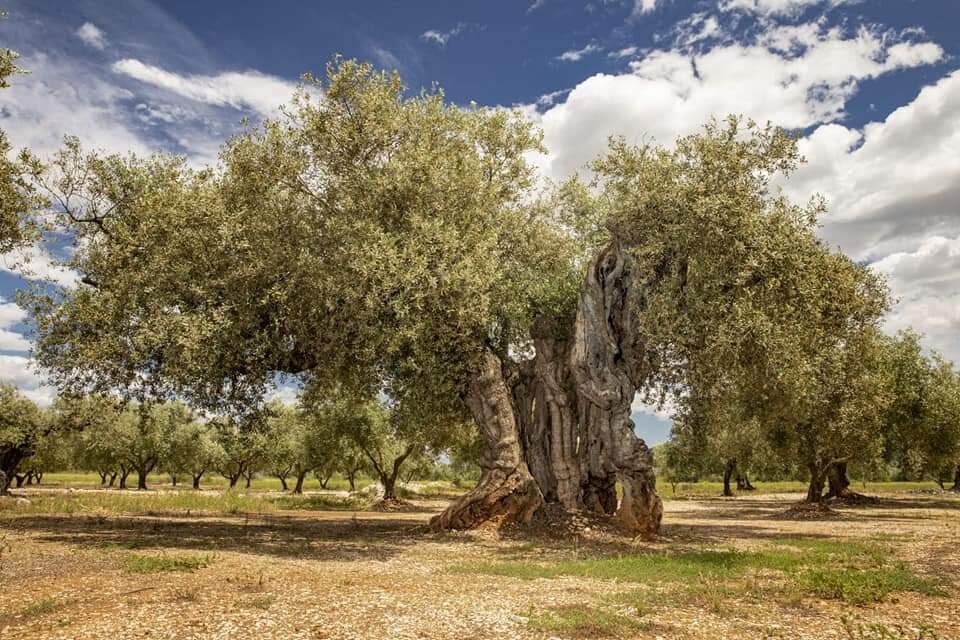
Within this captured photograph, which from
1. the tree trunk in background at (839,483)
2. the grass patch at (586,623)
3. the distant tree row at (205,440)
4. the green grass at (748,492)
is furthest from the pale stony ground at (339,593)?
the green grass at (748,492)

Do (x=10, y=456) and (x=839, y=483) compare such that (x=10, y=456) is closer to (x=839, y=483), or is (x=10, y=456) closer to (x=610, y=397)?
(x=610, y=397)

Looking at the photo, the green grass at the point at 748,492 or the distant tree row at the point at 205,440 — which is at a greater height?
the distant tree row at the point at 205,440

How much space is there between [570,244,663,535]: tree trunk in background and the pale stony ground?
221 cm

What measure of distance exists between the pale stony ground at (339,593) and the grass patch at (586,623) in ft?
0.94

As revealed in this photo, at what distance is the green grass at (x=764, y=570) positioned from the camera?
1609 centimetres

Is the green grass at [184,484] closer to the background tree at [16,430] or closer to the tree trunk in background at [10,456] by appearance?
the tree trunk in background at [10,456]

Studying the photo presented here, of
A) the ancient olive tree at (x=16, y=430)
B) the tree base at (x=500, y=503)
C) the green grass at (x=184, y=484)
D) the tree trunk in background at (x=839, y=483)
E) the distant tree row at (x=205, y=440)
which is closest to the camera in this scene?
the tree base at (x=500, y=503)

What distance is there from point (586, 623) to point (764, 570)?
1005 centimetres

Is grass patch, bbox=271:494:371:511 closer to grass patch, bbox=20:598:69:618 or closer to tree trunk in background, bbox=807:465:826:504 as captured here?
grass patch, bbox=20:598:69:618

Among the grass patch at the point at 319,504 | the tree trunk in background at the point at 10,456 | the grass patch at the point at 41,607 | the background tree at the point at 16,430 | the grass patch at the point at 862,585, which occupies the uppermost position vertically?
the background tree at the point at 16,430

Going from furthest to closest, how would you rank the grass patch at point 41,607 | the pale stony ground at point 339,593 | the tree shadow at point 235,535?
the tree shadow at point 235,535 < the grass patch at point 41,607 < the pale stony ground at point 339,593

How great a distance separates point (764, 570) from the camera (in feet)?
64.6

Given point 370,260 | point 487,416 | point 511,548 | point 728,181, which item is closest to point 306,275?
point 370,260

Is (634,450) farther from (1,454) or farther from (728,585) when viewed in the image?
(1,454)
